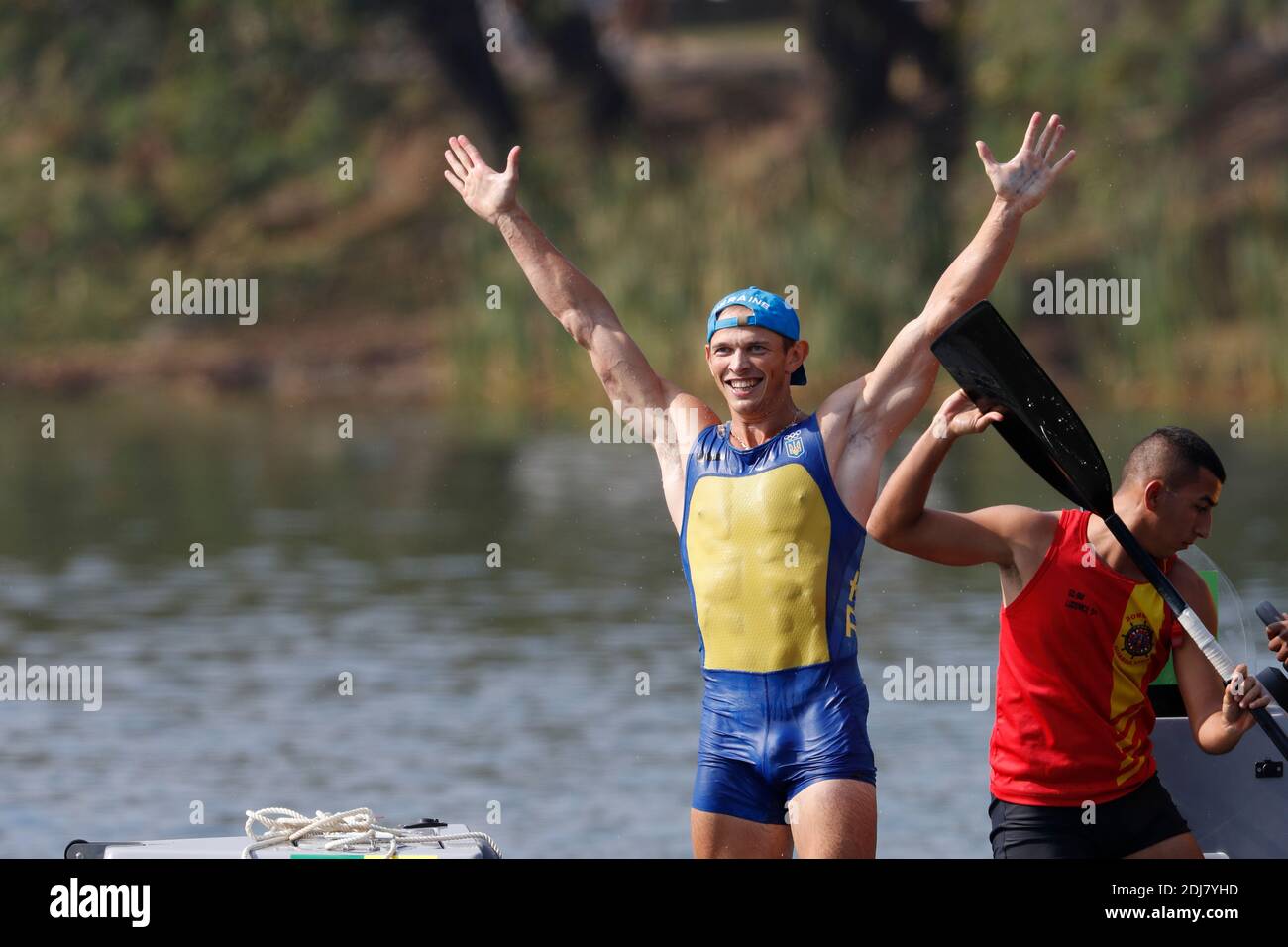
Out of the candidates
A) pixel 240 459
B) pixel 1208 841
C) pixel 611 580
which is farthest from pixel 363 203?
pixel 1208 841

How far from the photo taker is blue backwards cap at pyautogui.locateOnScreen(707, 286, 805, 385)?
679 cm

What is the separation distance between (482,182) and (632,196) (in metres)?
23.1

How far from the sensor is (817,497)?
22.2 feet

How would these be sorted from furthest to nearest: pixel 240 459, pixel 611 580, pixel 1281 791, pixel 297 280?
pixel 297 280, pixel 240 459, pixel 611 580, pixel 1281 791

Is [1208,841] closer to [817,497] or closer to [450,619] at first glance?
[817,497]

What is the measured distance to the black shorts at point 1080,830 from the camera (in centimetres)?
646

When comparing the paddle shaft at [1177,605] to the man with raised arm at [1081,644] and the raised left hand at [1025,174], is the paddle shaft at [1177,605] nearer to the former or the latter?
the man with raised arm at [1081,644]

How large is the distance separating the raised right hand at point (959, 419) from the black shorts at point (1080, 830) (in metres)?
1.07

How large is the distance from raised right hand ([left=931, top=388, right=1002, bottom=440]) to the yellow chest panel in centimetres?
51

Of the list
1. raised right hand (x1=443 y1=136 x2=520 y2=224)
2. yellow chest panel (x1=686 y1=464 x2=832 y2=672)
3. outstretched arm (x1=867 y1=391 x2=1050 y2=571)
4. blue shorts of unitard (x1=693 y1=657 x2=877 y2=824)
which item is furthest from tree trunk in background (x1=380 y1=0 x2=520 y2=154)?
outstretched arm (x1=867 y1=391 x2=1050 y2=571)

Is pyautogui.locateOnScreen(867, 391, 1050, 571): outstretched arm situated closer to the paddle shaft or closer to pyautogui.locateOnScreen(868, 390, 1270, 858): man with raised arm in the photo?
pyautogui.locateOnScreen(868, 390, 1270, 858): man with raised arm

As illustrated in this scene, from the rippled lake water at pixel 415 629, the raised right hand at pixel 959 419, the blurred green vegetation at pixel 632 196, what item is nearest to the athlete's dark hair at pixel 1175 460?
the raised right hand at pixel 959 419

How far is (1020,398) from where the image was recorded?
21.5 ft
